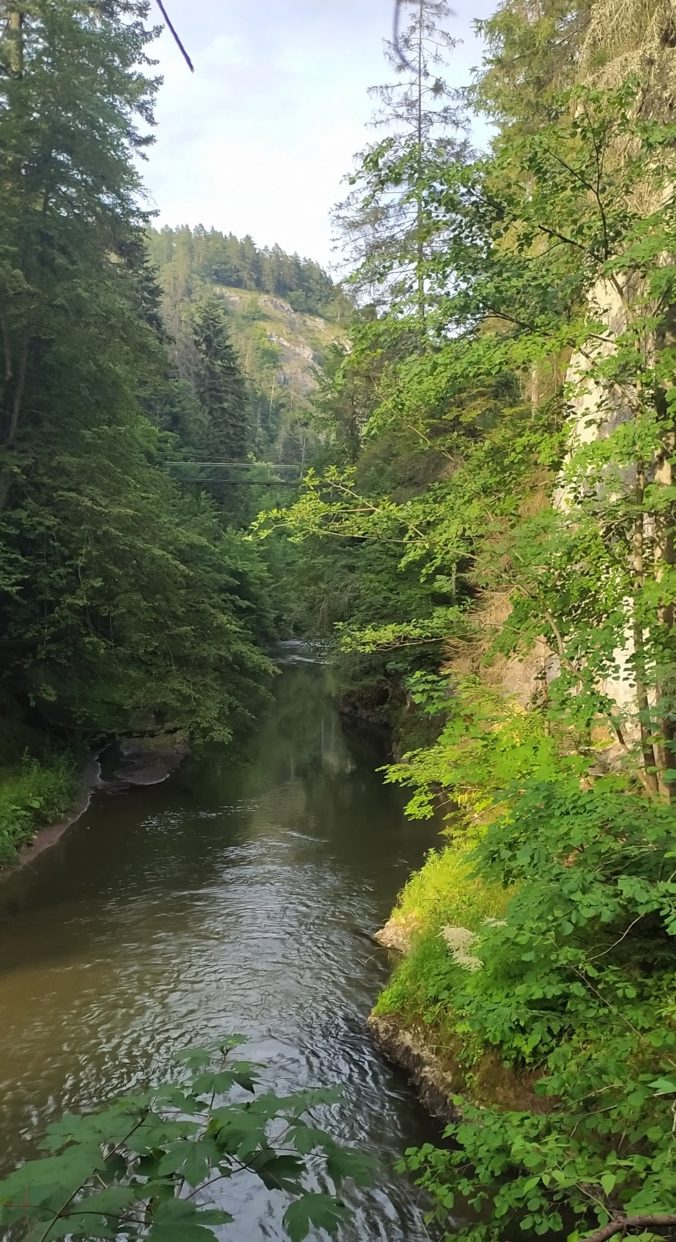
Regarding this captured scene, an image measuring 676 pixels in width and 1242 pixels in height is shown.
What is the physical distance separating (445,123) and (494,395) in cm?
702

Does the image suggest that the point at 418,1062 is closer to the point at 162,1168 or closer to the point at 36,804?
the point at 162,1168

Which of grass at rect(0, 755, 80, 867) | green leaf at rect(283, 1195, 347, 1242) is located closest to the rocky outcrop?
grass at rect(0, 755, 80, 867)

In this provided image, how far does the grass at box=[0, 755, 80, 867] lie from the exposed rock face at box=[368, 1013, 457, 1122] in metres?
7.37

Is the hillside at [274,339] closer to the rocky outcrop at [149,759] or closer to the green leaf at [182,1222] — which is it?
the rocky outcrop at [149,759]

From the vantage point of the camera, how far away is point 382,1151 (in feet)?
19.6

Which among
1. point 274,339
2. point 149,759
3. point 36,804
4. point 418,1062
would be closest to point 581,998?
point 418,1062

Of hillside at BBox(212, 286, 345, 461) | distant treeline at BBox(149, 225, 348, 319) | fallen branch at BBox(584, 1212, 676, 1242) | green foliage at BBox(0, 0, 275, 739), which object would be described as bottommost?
fallen branch at BBox(584, 1212, 676, 1242)

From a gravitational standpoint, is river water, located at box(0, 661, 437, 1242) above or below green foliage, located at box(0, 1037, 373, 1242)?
below

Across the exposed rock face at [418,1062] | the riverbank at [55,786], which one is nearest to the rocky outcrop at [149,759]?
the riverbank at [55,786]

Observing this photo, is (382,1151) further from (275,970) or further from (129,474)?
(129,474)

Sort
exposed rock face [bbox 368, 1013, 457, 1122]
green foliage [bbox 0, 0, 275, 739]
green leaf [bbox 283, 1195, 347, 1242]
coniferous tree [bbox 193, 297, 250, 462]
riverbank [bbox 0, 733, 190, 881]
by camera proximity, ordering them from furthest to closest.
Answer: coniferous tree [bbox 193, 297, 250, 462], green foliage [bbox 0, 0, 275, 739], riverbank [bbox 0, 733, 190, 881], exposed rock face [bbox 368, 1013, 457, 1122], green leaf [bbox 283, 1195, 347, 1242]

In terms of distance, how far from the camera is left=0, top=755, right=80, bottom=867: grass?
12641 mm

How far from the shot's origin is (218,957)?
9.34m

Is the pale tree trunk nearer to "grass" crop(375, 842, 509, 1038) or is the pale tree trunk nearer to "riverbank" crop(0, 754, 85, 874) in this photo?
"grass" crop(375, 842, 509, 1038)
